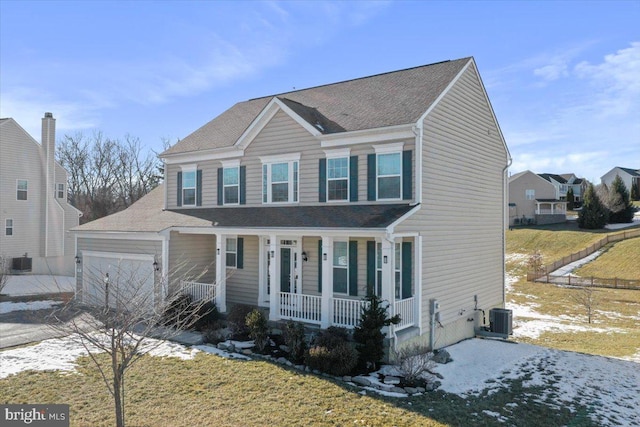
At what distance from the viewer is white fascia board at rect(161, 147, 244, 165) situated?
1606 cm

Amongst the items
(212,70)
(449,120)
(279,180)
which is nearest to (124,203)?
(212,70)

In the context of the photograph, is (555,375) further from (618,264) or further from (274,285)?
(618,264)

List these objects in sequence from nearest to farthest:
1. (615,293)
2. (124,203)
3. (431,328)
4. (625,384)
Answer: (625,384) < (431,328) < (615,293) < (124,203)

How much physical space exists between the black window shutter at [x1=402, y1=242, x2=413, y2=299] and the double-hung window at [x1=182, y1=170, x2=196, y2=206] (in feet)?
29.9

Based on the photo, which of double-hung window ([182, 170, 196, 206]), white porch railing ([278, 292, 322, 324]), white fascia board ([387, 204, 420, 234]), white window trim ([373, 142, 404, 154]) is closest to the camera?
white fascia board ([387, 204, 420, 234])

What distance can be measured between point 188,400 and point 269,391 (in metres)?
1.58

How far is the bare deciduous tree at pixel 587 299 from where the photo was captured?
71.6 ft

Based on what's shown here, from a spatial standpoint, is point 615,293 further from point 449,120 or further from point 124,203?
point 124,203

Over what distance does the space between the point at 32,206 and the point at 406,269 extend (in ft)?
85.0

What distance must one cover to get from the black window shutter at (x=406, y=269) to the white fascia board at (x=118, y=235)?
27.1 feet

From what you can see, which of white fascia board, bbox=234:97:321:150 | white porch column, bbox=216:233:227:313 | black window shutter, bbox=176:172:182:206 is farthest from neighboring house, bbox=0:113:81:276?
white fascia board, bbox=234:97:321:150

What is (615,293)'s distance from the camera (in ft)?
89.8

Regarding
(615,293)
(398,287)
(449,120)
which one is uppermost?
(449,120)

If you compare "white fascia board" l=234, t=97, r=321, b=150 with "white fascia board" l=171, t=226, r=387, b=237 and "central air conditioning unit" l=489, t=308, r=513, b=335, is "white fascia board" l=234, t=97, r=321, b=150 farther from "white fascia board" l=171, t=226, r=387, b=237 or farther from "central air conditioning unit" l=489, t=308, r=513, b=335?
"central air conditioning unit" l=489, t=308, r=513, b=335
